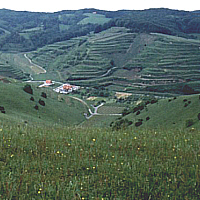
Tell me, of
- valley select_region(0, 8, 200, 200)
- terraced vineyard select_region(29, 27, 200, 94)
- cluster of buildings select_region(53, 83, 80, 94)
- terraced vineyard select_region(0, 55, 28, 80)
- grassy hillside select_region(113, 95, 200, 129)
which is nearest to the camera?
valley select_region(0, 8, 200, 200)

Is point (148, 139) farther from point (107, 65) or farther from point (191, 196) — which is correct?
point (107, 65)

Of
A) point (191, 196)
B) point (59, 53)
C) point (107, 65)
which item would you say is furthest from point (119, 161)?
point (59, 53)

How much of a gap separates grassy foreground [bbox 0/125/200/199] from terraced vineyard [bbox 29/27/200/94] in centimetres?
10965

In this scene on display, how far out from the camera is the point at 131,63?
148m

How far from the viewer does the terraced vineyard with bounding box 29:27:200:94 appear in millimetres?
124812

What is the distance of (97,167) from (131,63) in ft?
472

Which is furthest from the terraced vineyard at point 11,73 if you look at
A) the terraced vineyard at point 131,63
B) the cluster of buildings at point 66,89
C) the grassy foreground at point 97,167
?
the grassy foreground at point 97,167

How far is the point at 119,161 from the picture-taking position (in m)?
7.28

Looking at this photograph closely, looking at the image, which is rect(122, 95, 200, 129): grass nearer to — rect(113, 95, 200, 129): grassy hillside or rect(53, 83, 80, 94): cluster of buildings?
rect(113, 95, 200, 129): grassy hillside

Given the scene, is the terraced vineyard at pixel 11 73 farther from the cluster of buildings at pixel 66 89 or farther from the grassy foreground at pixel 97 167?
the grassy foreground at pixel 97 167

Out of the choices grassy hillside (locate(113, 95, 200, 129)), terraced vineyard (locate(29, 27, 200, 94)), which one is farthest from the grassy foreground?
terraced vineyard (locate(29, 27, 200, 94))

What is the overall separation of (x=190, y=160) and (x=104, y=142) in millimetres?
2876

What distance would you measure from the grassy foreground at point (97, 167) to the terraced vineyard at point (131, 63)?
4317 inches

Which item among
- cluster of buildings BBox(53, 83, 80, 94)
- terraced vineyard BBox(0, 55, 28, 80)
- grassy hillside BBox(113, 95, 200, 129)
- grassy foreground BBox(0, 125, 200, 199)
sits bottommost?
cluster of buildings BBox(53, 83, 80, 94)
